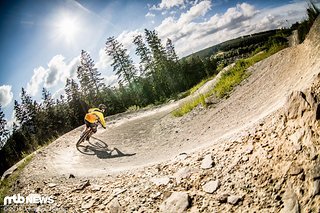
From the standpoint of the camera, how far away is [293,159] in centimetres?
364

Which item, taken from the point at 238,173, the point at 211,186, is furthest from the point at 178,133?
the point at 238,173

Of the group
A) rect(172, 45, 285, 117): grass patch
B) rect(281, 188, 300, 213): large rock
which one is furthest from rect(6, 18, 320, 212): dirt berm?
rect(172, 45, 285, 117): grass patch

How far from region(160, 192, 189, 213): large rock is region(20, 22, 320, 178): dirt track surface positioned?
9.44 feet

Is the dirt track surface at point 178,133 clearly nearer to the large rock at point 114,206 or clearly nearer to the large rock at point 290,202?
the large rock at point 114,206

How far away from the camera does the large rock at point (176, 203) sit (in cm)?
415

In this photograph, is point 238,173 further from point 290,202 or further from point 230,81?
point 230,81

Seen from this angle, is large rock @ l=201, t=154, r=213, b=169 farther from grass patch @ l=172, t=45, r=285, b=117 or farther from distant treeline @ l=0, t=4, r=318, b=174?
distant treeline @ l=0, t=4, r=318, b=174

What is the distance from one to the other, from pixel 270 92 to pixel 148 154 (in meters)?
5.62

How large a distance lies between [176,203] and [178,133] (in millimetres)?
6657

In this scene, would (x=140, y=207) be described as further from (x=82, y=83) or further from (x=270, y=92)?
(x=82, y=83)

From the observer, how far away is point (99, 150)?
469 inches

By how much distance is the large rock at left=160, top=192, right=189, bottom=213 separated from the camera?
13.6 feet

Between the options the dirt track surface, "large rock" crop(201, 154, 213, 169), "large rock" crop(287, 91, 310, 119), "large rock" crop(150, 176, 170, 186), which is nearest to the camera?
"large rock" crop(287, 91, 310, 119)

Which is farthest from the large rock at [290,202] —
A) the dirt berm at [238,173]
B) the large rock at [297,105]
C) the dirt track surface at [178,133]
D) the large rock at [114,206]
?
the dirt track surface at [178,133]
